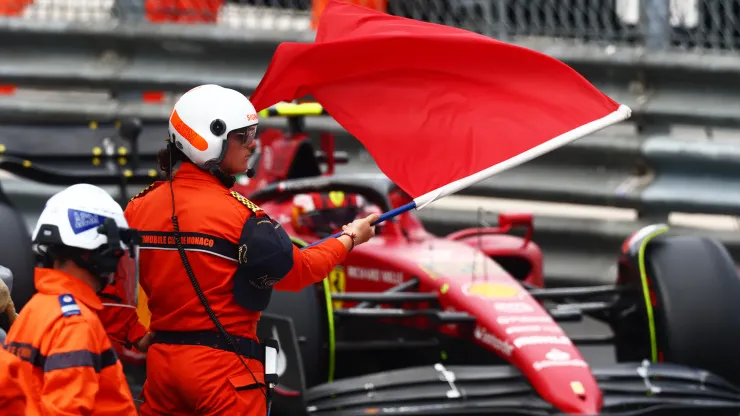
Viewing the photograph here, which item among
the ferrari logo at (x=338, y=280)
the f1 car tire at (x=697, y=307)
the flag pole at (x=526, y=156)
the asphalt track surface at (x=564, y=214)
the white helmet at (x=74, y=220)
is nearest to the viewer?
the white helmet at (x=74, y=220)

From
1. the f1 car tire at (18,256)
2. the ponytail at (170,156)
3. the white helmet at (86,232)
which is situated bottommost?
the f1 car tire at (18,256)

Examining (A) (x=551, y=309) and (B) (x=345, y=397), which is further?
(A) (x=551, y=309)

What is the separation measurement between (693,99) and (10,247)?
4.26 meters

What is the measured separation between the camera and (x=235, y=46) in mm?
9016

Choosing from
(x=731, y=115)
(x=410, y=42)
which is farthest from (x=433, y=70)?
(x=731, y=115)

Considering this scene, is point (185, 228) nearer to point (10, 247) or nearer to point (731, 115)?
point (10, 247)

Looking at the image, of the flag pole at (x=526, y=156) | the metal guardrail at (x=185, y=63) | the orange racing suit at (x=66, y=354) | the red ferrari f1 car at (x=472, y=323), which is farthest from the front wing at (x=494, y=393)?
the metal guardrail at (x=185, y=63)

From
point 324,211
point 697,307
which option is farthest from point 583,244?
point 697,307

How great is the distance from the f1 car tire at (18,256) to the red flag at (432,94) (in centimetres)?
215

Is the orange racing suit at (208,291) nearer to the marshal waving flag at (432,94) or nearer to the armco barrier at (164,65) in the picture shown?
the marshal waving flag at (432,94)

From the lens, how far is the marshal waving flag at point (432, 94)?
16.4ft

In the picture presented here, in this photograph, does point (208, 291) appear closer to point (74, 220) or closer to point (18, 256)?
point (74, 220)

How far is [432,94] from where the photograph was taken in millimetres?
5211

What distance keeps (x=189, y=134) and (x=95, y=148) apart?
158 inches
